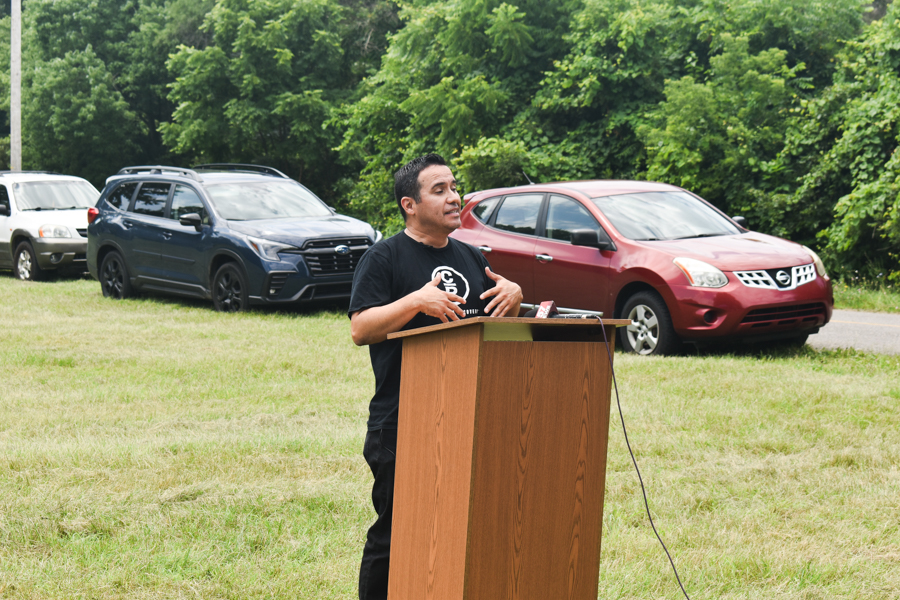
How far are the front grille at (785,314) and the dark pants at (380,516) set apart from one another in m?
6.10

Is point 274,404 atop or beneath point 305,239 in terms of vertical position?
beneath

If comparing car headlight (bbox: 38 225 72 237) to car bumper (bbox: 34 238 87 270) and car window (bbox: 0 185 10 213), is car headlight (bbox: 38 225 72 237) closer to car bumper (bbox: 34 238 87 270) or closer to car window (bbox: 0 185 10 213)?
car bumper (bbox: 34 238 87 270)

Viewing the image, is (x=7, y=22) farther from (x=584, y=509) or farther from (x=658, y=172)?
(x=584, y=509)

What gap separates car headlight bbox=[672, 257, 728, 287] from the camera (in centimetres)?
878

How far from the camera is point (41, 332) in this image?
10.7 meters

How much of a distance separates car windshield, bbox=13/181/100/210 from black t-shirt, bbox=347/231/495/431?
16800 mm

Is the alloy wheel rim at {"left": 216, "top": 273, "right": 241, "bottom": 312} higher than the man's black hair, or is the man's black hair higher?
the man's black hair

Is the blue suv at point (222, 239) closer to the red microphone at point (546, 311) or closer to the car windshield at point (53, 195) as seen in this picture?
the car windshield at point (53, 195)

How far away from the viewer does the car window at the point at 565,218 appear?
9938 mm

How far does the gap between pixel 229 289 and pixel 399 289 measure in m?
9.72

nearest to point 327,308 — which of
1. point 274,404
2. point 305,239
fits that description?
point 305,239

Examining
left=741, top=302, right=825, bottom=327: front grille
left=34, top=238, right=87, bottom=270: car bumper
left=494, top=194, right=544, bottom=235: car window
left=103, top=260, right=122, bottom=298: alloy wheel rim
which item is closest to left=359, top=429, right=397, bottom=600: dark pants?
left=741, top=302, right=825, bottom=327: front grille

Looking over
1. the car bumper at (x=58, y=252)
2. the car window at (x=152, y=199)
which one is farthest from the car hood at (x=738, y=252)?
the car bumper at (x=58, y=252)

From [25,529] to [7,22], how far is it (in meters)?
41.7
